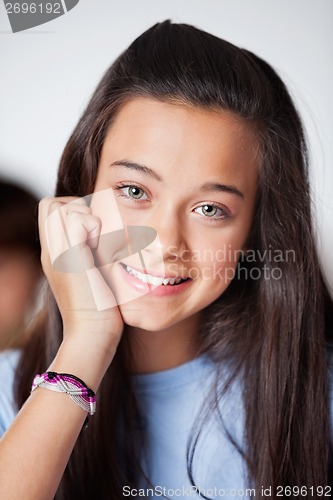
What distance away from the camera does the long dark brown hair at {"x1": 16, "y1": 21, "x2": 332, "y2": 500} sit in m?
0.76

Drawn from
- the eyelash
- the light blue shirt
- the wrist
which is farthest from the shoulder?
the eyelash

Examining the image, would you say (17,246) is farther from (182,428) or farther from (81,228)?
(182,428)

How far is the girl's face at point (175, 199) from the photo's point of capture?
71 cm

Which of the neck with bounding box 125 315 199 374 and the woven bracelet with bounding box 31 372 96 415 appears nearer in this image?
the woven bracelet with bounding box 31 372 96 415

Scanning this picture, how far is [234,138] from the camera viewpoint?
0.74m

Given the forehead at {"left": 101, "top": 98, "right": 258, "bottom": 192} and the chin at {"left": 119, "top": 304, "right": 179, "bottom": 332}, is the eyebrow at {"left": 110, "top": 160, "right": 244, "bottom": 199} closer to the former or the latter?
the forehead at {"left": 101, "top": 98, "right": 258, "bottom": 192}

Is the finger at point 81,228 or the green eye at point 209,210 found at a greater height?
the finger at point 81,228

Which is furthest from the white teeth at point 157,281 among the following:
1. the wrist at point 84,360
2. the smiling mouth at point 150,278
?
the wrist at point 84,360

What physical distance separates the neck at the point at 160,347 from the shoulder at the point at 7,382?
15cm

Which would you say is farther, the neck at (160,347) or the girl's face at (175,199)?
the neck at (160,347)

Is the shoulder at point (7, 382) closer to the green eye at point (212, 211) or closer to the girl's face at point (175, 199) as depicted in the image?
the girl's face at point (175, 199)

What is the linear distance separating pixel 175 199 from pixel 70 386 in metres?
0.24

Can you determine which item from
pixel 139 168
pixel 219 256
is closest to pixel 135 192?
pixel 139 168

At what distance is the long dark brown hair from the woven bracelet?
16 cm
